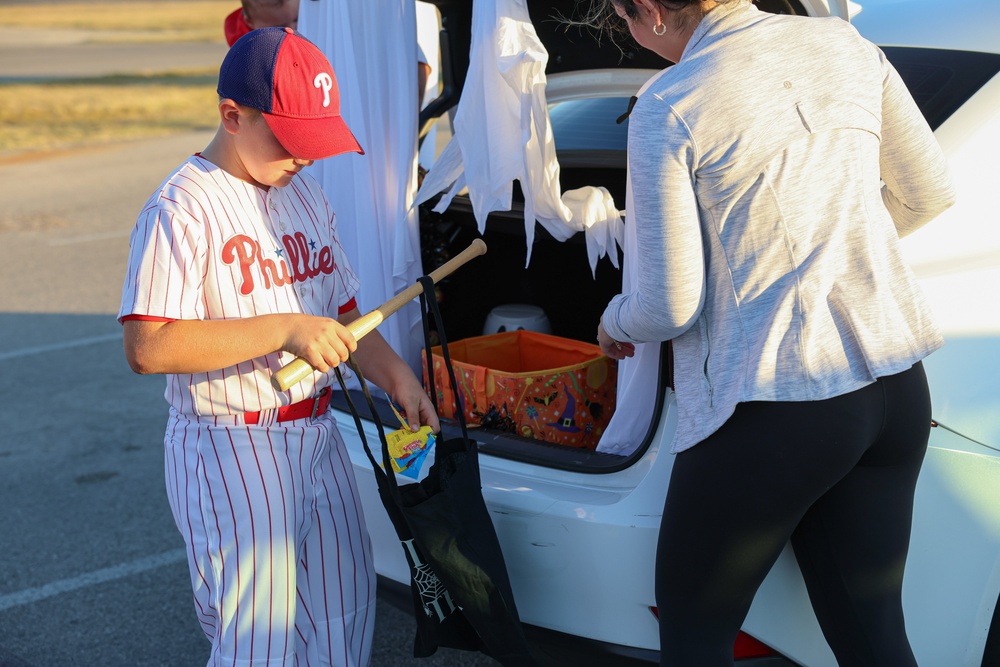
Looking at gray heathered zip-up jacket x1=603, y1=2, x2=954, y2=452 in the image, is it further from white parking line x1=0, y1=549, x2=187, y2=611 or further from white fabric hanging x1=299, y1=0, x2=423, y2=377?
white parking line x1=0, y1=549, x2=187, y2=611

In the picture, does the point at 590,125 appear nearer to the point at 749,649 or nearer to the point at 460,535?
the point at 460,535

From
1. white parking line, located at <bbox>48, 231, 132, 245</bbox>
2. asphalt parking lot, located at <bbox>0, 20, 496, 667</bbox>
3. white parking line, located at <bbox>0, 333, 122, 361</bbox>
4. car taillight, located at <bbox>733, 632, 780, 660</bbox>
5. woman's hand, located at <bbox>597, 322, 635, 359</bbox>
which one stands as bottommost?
white parking line, located at <bbox>48, 231, 132, 245</bbox>

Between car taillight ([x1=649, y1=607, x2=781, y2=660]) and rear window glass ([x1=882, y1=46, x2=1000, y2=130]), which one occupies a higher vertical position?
rear window glass ([x1=882, y1=46, x2=1000, y2=130])

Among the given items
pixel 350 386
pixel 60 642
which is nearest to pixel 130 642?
pixel 60 642

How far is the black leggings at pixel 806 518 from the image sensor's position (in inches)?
65.1

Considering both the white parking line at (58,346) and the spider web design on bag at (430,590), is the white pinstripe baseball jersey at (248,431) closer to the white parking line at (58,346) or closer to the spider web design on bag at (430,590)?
the spider web design on bag at (430,590)

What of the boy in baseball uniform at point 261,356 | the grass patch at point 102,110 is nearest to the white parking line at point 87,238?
the grass patch at point 102,110

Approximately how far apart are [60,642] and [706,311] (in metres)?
2.27

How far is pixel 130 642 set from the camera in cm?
300

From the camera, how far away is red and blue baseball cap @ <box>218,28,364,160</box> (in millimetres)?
1842

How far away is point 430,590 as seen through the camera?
214 centimetres

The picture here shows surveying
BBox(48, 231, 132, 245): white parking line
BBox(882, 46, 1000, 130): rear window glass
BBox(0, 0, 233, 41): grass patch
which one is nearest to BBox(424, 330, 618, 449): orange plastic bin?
BBox(882, 46, 1000, 130): rear window glass

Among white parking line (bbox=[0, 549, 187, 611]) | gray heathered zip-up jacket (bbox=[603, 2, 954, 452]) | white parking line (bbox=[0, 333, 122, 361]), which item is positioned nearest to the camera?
gray heathered zip-up jacket (bbox=[603, 2, 954, 452])

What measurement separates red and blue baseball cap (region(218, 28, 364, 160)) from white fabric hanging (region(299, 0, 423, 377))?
2.87 feet
